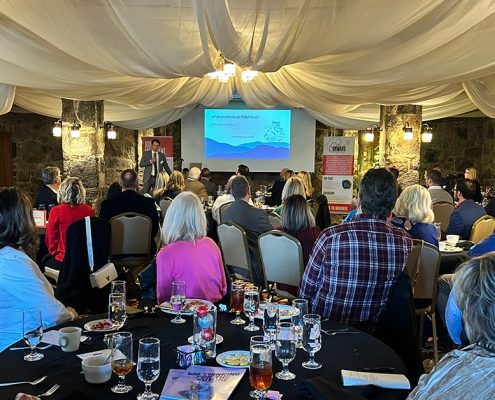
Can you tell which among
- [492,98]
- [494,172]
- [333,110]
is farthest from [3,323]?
[494,172]

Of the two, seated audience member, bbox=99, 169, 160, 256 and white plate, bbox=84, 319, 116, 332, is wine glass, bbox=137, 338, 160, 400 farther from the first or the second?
seated audience member, bbox=99, 169, 160, 256

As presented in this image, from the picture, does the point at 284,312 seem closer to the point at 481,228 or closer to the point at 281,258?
the point at 281,258

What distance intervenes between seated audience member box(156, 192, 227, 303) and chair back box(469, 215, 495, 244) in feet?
10.8

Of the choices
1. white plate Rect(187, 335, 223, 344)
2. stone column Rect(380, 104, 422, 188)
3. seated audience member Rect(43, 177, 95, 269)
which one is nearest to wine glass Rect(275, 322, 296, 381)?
white plate Rect(187, 335, 223, 344)

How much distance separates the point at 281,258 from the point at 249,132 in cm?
948

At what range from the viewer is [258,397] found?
1707 mm

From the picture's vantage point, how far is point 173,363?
2.00m

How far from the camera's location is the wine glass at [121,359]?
1.77 m

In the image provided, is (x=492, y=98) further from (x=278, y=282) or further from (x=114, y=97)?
(x=114, y=97)

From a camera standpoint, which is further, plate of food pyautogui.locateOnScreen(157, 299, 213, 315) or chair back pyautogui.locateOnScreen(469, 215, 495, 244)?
chair back pyautogui.locateOnScreen(469, 215, 495, 244)

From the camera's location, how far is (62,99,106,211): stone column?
332 inches

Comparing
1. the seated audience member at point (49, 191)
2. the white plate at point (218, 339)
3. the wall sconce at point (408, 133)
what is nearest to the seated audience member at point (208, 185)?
the wall sconce at point (408, 133)

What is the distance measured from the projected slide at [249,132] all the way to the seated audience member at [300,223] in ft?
29.9

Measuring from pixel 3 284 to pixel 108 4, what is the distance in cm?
197
